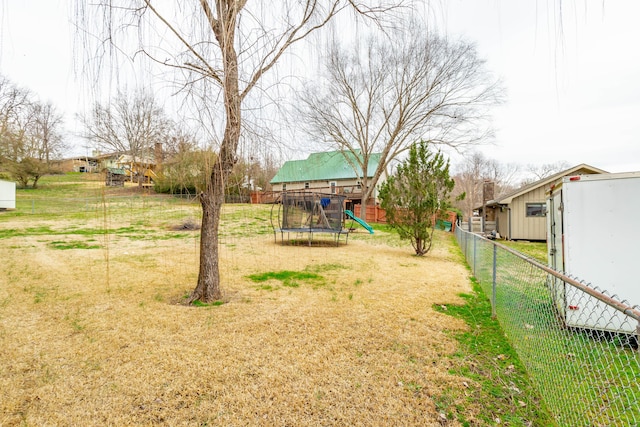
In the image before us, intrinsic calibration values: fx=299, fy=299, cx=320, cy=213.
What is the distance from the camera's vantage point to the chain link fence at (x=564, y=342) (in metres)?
2.08

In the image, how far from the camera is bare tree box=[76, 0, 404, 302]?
7.29 ft

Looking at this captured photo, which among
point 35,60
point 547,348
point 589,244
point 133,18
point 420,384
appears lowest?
point 420,384

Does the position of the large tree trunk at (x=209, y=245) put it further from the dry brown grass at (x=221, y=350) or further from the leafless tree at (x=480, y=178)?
the leafless tree at (x=480, y=178)

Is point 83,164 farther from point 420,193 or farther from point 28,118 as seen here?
point 420,193

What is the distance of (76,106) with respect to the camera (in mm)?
2053

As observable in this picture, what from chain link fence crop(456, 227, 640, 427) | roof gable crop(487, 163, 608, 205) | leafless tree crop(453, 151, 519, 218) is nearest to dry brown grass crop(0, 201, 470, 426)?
chain link fence crop(456, 227, 640, 427)

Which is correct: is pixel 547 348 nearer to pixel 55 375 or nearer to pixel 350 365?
pixel 350 365

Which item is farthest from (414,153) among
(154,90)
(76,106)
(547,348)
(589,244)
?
(76,106)

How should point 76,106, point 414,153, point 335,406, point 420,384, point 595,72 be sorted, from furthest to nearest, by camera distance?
point 414,153 → point 420,384 → point 335,406 → point 76,106 → point 595,72

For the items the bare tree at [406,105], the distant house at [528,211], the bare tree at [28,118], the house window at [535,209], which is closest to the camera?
the bare tree at [28,118]

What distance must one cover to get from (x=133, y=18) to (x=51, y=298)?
454 cm

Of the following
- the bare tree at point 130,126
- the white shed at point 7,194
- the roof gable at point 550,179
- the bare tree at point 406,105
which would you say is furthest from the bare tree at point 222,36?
the white shed at point 7,194

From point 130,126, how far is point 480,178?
42991 mm

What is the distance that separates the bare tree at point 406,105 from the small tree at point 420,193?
746 centimetres
